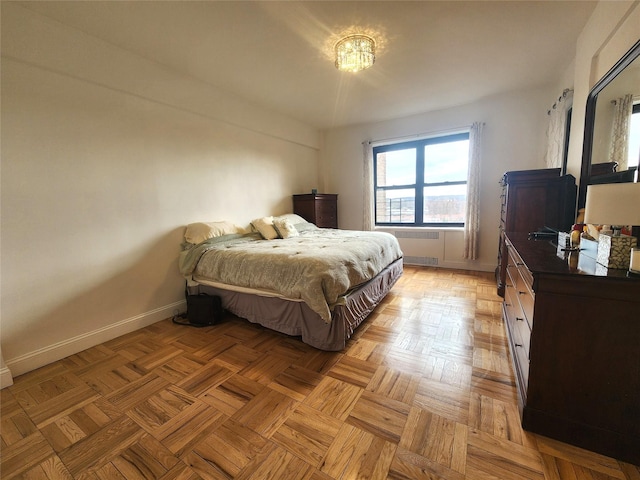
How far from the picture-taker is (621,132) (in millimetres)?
1527

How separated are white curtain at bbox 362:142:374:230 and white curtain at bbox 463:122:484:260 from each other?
1.57m

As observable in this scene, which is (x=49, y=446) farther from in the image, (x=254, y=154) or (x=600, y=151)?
(x=600, y=151)

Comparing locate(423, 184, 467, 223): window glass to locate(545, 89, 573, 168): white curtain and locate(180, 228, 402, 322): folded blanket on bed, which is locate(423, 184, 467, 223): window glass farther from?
locate(180, 228, 402, 322): folded blanket on bed

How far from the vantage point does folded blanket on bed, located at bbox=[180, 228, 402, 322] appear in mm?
1903

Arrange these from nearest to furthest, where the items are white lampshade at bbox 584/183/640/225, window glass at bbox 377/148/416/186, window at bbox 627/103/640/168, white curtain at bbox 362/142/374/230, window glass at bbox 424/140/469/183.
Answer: white lampshade at bbox 584/183/640/225 < window at bbox 627/103/640/168 < window glass at bbox 424/140/469/183 < window glass at bbox 377/148/416/186 < white curtain at bbox 362/142/374/230

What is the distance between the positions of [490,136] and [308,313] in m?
3.79

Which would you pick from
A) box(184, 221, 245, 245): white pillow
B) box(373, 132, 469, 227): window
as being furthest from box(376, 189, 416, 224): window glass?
box(184, 221, 245, 245): white pillow

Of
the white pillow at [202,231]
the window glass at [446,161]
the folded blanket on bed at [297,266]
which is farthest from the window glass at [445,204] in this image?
the white pillow at [202,231]

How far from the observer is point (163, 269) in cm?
271

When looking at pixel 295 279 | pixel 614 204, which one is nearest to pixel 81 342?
pixel 295 279

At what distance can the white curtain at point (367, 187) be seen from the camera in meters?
4.67

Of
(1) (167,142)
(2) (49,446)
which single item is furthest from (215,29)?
(2) (49,446)

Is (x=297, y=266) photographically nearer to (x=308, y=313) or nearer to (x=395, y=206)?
(x=308, y=313)

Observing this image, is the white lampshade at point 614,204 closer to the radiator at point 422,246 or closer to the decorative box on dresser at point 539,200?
the decorative box on dresser at point 539,200
